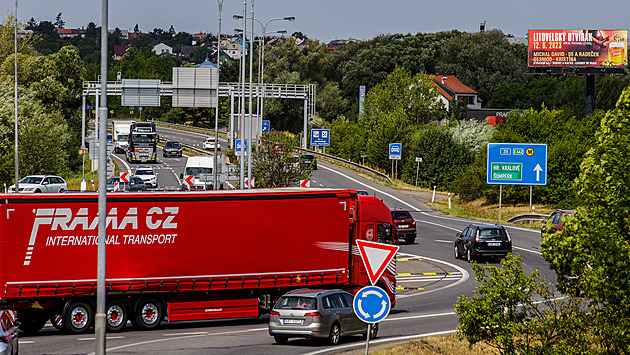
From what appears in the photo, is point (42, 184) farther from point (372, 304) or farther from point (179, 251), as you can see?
point (372, 304)

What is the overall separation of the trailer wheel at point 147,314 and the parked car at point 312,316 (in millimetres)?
4018

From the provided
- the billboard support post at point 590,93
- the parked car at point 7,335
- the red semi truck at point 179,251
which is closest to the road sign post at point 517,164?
the red semi truck at point 179,251

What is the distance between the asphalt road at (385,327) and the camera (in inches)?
765

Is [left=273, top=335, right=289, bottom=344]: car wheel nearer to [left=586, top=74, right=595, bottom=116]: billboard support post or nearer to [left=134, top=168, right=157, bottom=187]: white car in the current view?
[left=134, top=168, right=157, bottom=187]: white car

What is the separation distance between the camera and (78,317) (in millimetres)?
21766

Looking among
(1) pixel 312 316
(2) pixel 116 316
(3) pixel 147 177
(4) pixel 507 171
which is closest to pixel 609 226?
(1) pixel 312 316

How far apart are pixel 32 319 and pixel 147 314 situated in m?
3.09

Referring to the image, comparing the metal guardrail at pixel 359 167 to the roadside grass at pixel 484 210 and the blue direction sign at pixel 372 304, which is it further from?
the blue direction sign at pixel 372 304

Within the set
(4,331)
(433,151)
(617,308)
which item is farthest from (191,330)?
(433,151)

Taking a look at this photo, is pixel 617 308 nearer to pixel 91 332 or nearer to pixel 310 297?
pixel 310 297

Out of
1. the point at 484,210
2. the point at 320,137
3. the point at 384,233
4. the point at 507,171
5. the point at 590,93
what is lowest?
the point at 484,210

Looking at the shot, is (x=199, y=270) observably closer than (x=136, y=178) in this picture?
Yes

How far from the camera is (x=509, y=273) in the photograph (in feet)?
55.2

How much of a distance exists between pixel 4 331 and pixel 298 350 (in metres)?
6.96
